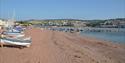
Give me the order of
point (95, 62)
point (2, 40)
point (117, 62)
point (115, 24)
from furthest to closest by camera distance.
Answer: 1. point (115, 24)
2. point (2, 40)
3. point (117, 62)
4. point (95, 62)

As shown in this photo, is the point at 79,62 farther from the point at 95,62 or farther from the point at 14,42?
the point at 14,42

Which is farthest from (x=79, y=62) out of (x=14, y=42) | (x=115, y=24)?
(x=115, y=24)

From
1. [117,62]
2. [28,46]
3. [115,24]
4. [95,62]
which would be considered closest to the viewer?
[95,62]

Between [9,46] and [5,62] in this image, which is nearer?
[5,62]

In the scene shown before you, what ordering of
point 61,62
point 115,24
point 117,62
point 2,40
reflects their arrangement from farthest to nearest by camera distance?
point 115,24
point 2,40
point 117,62
point 61,62

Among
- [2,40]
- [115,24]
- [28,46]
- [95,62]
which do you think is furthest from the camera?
[115,24]

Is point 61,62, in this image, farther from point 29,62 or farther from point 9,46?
point 9,46

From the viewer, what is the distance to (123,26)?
179 m

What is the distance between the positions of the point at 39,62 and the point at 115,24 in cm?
16875

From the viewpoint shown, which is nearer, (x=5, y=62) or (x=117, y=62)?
(x=5, y=62)

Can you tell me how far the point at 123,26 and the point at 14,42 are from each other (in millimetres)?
165772

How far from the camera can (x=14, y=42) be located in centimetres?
1900

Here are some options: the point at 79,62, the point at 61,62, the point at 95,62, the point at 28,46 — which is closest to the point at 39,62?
the point at 61,62

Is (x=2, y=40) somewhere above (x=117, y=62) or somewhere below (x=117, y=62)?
above
